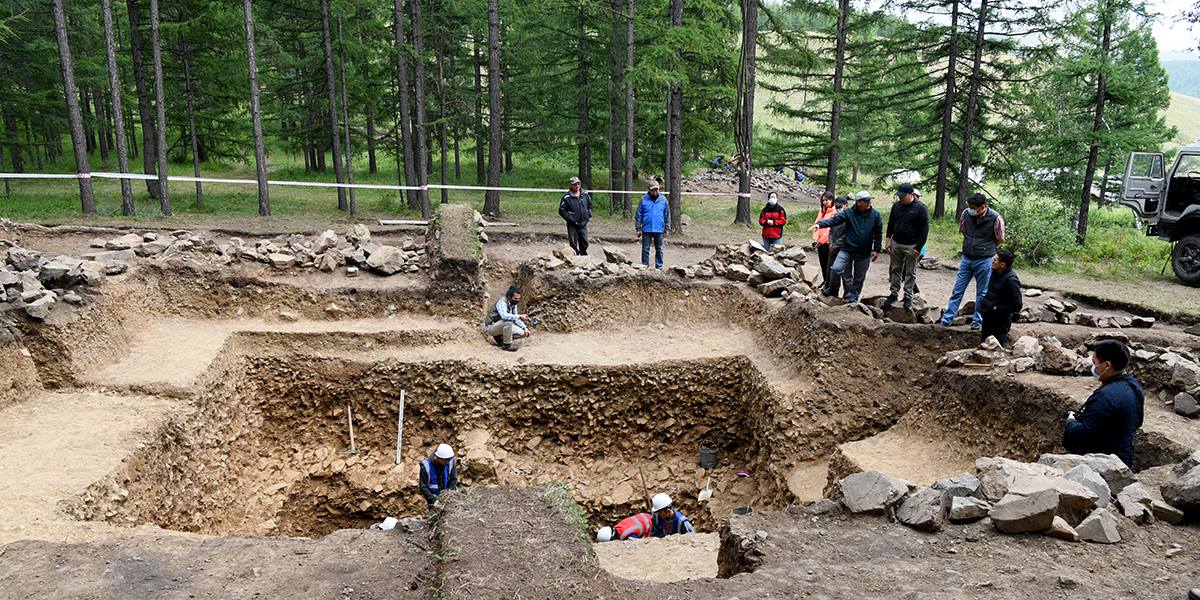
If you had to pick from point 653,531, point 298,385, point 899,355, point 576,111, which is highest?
point 576,111

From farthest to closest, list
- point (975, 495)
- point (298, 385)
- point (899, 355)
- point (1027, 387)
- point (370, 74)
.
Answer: point (370, 74) → point (298, 385) → point (899, 355) → point (1027, 387) → point (975, 495)

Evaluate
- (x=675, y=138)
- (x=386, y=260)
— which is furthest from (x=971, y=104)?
(x=386, y=260)

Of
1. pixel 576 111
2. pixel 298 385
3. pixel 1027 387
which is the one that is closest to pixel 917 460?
pixel 1027 387

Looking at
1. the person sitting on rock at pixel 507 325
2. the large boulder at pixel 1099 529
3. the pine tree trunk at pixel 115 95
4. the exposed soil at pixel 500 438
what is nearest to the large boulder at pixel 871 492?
the exposed soil at pixel 500 438

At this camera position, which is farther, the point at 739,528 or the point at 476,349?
the point at 476,349

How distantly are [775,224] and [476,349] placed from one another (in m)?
6.99

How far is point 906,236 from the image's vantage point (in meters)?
10.2

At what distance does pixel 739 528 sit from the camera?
6.19 metres

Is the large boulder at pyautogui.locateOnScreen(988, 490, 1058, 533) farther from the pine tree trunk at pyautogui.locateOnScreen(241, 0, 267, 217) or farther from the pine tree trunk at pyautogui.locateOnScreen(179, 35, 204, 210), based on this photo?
the pine tree trunk at pyautogui.locateOnScreen(179, 35, 204, 210)

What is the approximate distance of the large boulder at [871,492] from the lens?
6.03 m

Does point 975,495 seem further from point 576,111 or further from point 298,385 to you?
point 576,111

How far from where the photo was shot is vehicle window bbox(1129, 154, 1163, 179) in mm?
15719

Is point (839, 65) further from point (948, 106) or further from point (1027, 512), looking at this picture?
point (1027, 512)

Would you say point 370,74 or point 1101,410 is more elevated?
point 370,74
